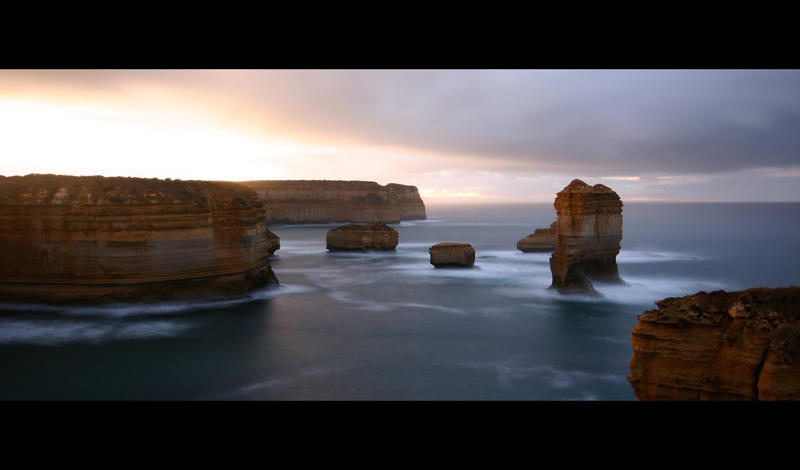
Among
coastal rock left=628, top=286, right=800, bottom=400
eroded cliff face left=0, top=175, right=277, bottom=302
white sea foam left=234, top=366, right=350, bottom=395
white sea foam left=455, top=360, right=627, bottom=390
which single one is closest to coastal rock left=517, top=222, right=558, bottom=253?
white sea foam left=455, top=360, right=627, bottom=390

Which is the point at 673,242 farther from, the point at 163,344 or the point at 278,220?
the point at 278,220

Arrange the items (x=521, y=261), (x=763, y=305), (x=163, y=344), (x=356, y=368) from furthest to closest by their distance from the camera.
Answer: (x=521, y=261) < (x=163, y=344) < (x=356, y=368) < (x=763, y=305)

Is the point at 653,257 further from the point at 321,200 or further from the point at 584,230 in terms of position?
the point at 321,200

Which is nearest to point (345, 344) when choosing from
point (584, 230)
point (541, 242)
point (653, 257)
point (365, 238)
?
point (584, 230)

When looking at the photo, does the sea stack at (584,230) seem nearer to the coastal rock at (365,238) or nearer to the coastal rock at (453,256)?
the coastal rock at (453,256)

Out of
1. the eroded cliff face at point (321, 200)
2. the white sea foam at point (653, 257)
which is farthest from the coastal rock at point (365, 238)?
the eroded cliff face at point (321, 200)

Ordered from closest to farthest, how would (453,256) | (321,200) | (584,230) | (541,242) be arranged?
(584,230) < (453,256) < (541,242) < (321,200)
